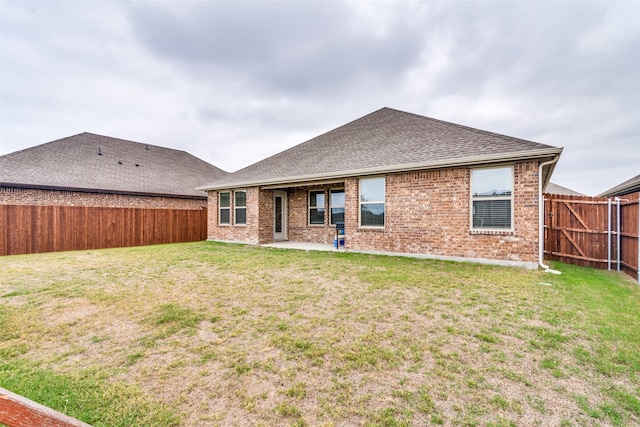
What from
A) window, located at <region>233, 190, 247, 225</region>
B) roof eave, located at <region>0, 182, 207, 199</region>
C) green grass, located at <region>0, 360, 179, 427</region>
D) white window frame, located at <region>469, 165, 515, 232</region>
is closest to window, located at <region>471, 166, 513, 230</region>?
white window frame, located at <region>469, 165, 515, 232</region>

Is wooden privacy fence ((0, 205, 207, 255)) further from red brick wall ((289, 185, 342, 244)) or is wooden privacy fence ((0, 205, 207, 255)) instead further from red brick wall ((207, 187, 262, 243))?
red brick wall ((289, 185, 342, 244))

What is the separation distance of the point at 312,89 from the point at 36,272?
1304 cm

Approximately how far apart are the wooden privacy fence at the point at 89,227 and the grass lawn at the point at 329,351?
7.08 m

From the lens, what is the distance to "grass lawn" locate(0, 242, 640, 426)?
212 centimetres

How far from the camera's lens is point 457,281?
5.70m

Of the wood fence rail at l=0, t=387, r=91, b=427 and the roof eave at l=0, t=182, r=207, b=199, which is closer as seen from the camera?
the wood fence rail at l=0, t=387, r=91, b=427

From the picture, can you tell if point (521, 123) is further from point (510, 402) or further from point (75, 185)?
point (75, 185)

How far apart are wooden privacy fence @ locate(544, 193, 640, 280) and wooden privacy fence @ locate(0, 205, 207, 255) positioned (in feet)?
53.0

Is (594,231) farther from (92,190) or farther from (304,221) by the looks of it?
(92,190)

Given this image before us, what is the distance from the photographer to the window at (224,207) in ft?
45.0

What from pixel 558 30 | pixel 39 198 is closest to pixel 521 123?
pixel 558 30

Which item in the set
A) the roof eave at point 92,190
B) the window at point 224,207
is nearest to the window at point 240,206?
the window at point 224,207

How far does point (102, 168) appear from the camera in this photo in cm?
1518

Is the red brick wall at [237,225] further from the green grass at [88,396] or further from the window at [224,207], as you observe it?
the green grass at [88,396]
